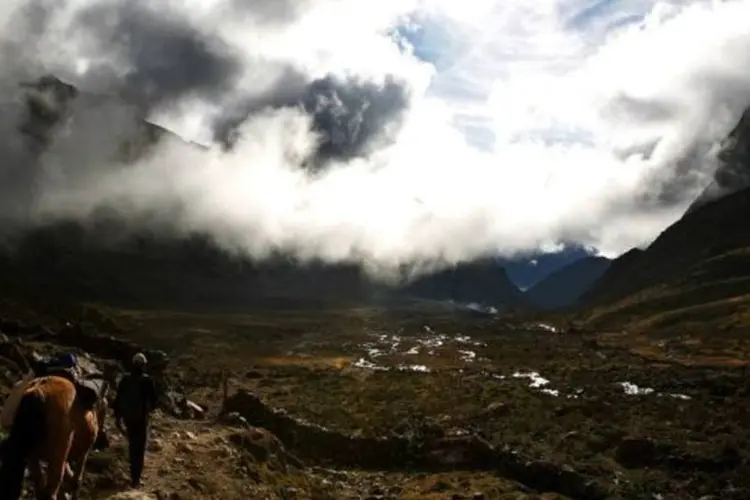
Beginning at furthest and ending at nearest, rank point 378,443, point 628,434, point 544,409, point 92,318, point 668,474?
1. point 92,318
2. point 544,409
3. point 628,434
4. point 378,443
5. point 668,474

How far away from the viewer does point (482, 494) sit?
3094 cm

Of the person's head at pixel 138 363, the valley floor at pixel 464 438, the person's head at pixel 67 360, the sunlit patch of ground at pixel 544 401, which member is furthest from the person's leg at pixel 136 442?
the sunlit patch of ground at pixel 544 401

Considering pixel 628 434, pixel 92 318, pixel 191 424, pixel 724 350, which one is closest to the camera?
pixel 191 424

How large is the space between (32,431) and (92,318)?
366 feet

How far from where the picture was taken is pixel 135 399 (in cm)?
1817

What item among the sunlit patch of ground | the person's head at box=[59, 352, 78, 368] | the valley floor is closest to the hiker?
the valley floor

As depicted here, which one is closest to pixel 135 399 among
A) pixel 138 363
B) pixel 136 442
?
pixel 138 363

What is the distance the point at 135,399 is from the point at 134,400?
0.11 feet

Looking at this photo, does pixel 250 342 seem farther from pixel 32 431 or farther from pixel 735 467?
pixel 32 431

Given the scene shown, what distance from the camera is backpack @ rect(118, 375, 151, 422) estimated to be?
18.1 metres

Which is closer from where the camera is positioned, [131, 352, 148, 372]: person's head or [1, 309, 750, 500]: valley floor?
[131, 352, 148, 372]: person's head

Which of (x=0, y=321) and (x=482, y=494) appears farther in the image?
(x=0, y=321)

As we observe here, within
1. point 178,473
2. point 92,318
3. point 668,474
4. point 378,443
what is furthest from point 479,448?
point 92,318

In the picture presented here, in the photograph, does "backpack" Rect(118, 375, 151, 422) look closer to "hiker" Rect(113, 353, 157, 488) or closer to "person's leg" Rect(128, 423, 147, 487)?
"hiker" Rect(113, 353, 157, 488)
